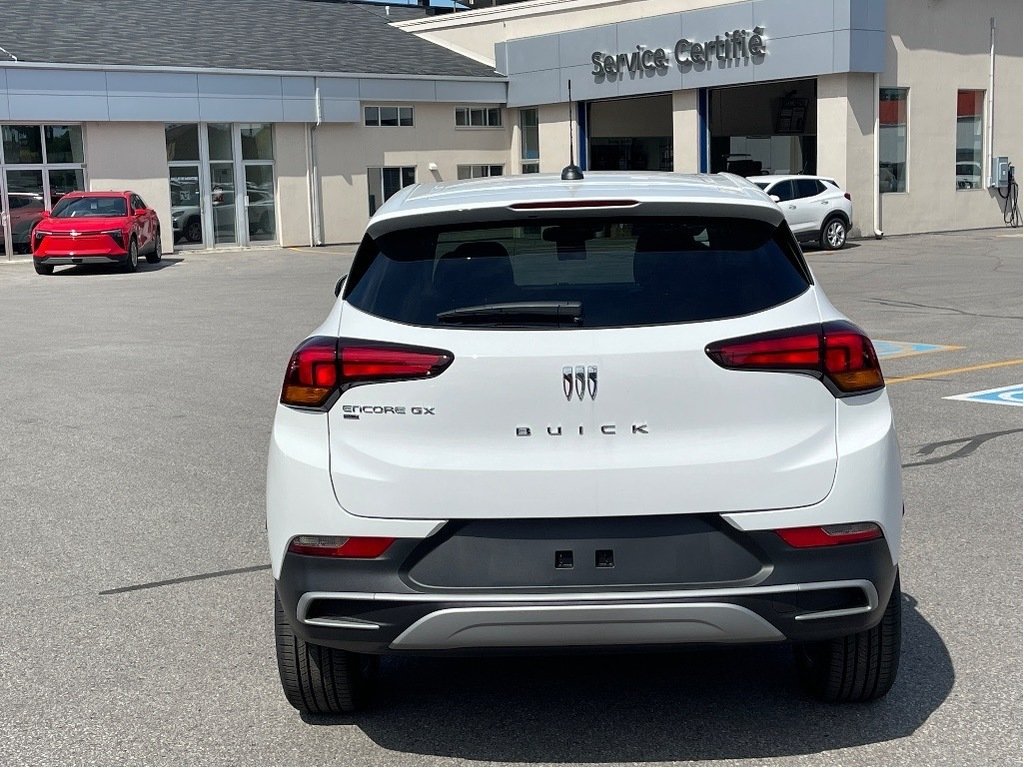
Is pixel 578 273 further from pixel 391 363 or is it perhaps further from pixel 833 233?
pixel 833 233

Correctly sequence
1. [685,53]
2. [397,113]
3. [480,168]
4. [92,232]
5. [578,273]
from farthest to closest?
[480,168], [397,113], [685,53], [92,232], [578,273]

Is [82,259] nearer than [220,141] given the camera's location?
Yes

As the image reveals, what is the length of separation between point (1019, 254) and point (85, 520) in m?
24.0

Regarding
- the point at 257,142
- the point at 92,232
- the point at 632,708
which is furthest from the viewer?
the point at 257,142

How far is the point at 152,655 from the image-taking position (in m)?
5.05

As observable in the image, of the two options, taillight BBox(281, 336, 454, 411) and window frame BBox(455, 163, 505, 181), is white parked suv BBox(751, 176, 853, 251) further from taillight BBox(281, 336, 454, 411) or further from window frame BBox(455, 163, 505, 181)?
taillight BBox(281, 336, 454, 411)

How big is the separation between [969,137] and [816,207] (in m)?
8.09

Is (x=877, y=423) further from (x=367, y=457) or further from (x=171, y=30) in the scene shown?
(x=171, y=30)

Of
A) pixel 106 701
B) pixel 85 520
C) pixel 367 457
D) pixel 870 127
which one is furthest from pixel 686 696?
pixel 870 127

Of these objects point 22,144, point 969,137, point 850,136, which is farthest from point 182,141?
point 969,137

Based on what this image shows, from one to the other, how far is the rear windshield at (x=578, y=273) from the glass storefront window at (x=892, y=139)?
31740mm

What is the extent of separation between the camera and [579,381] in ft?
12.5

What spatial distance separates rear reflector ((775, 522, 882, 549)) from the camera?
12.4 ft

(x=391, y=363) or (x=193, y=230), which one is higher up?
(x=391, y=363)
